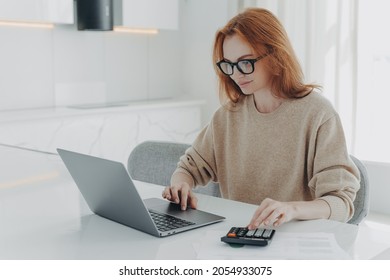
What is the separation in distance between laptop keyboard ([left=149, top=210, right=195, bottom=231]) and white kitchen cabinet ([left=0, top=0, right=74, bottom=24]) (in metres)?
2.22

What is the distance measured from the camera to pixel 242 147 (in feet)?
6.26

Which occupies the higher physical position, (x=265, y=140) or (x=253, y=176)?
(x=265, y=140)

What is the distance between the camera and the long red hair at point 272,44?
1728 millimetres

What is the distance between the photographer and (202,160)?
6.44 ft

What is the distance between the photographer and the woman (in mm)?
Result: 1617

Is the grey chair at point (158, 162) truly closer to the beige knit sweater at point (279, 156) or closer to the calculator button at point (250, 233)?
the beige knit sweater at point (279, 156)

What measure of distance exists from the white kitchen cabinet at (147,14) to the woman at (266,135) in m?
2.10

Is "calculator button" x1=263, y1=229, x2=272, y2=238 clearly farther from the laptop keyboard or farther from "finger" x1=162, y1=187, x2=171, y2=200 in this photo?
"finger" x1=162, y1=187, x2=171, y2=200

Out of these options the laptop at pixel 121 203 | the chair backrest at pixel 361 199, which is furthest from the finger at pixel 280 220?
the chair backrest at pixel 361 199

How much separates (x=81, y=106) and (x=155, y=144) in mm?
1837

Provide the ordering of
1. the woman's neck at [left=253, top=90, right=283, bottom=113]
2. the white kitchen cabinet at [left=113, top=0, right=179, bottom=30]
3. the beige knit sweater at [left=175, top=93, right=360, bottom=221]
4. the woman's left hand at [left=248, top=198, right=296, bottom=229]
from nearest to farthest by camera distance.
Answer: the woman's left hand at [left=248, top=198, right=296, bottom=229] < the beige knit sweater at [left=175, top=93, right=360, bottom=221] < the woman's neck at [left=253, top=90, right=283, bottom=113] < the white kitchen cabinet at [left=113, top=0, right=179, bottom=30]

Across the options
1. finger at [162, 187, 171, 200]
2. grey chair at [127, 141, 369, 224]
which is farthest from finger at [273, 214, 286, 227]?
grey chair at [127, 141, 369, 224]
